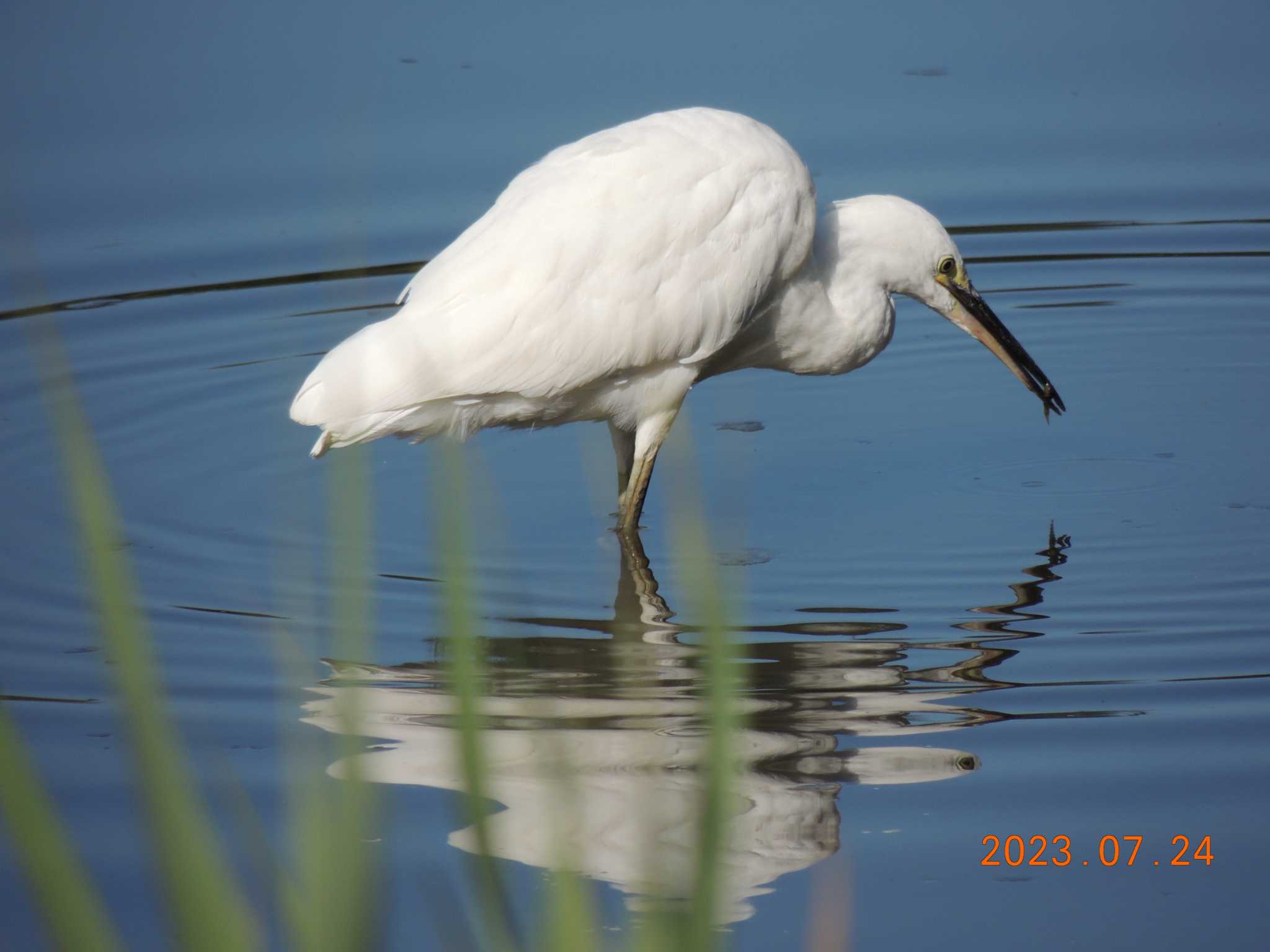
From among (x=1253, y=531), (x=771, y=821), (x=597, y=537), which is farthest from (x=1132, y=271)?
(x=771, y=821)

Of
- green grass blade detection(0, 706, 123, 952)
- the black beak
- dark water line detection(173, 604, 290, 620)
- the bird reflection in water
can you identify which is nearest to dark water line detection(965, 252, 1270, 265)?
the black beak

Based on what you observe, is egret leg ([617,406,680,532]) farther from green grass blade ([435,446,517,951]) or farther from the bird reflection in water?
green grass blade ([435,446,517,951])

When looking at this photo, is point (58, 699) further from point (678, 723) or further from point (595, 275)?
point (595, 275)

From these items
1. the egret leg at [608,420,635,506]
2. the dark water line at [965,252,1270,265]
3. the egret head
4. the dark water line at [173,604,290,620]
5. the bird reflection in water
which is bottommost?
the bird reflection in water

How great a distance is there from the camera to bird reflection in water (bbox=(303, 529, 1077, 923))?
393 cm

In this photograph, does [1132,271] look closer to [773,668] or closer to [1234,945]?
[773,668]

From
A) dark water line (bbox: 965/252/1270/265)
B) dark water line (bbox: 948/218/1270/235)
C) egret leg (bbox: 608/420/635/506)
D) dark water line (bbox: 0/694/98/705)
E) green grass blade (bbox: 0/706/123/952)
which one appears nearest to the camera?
green grass blade (bbox: 0/706/123/952)

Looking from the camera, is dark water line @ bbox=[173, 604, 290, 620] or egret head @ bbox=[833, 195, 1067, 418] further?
egret head @ bbox=[833, 195, 1067, 418]

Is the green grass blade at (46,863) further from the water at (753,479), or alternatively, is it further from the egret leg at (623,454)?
the egret leg at (623,454)

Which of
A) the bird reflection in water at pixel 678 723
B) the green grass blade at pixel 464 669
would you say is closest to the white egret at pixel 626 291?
the bird reflection in water at pixel 678 723

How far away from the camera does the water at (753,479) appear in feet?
13.5

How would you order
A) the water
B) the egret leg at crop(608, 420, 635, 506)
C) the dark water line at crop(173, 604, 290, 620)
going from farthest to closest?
1. the egret leg at crop(608, 420, 635, 506)
2. the dark water line at crop(173, 604, 290, 620)
3. the water

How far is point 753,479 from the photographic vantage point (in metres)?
6.68

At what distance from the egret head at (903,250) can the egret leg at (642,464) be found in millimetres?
895
